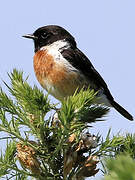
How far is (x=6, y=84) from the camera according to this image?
1813 millimetres

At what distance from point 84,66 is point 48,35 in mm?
869

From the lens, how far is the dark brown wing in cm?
440

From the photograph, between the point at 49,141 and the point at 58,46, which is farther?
the point at 58,46

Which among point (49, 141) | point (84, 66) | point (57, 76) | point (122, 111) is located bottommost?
point (49, 141)

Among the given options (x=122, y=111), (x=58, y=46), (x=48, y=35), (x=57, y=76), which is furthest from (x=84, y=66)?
(x=122, y=111)

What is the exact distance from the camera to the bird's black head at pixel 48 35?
482 centimetres

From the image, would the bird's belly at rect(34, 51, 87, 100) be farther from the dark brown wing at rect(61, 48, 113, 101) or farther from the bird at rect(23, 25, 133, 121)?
the dark brown wing at rect(61, 48, 113, 101)

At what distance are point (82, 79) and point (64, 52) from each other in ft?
1.66

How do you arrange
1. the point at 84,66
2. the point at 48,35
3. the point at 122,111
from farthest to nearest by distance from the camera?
the point at 48,35 < the point at 122,111 < the point at 84,66

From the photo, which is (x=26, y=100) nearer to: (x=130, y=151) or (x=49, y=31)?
(x=130, y=151)

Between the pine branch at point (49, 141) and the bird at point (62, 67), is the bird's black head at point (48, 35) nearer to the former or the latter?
the bird at point (62, 67)

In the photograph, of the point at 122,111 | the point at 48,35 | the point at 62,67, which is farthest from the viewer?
the point at 48,35

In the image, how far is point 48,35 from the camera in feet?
16.0

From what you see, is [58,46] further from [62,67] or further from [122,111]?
[122,111]
